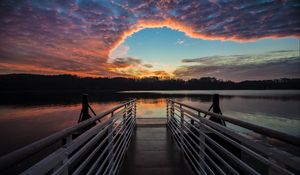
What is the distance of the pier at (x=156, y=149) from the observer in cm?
96

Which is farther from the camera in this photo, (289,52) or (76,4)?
(289,52)

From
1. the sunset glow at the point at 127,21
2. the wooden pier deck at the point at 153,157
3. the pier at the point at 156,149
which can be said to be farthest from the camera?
the sunset glow at the point at 127,21

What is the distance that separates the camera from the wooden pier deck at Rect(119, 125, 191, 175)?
3115 mm

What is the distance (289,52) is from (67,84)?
94709 millimetres

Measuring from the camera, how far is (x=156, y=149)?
422 centimetres

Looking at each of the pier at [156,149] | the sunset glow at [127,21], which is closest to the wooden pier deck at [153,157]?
the pier at [156,149]

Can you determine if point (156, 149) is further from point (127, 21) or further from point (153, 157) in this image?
point (127, 21)

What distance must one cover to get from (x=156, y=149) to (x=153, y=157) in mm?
484

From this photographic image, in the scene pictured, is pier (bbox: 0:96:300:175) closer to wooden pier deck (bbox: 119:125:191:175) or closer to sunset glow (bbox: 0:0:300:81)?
wooden pier deck (bbox: 119:125:191:175)

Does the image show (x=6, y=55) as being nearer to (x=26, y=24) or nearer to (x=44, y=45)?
(x=44, y=45)

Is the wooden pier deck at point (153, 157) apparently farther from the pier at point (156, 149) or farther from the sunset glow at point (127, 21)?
the sunset glow at point (127, 21)

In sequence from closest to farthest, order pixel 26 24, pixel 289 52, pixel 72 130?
pixel 72 130 → pixel 26 24 → pixel 289 52

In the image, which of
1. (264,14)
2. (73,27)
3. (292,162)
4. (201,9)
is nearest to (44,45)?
(73,27)

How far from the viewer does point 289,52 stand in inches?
999
